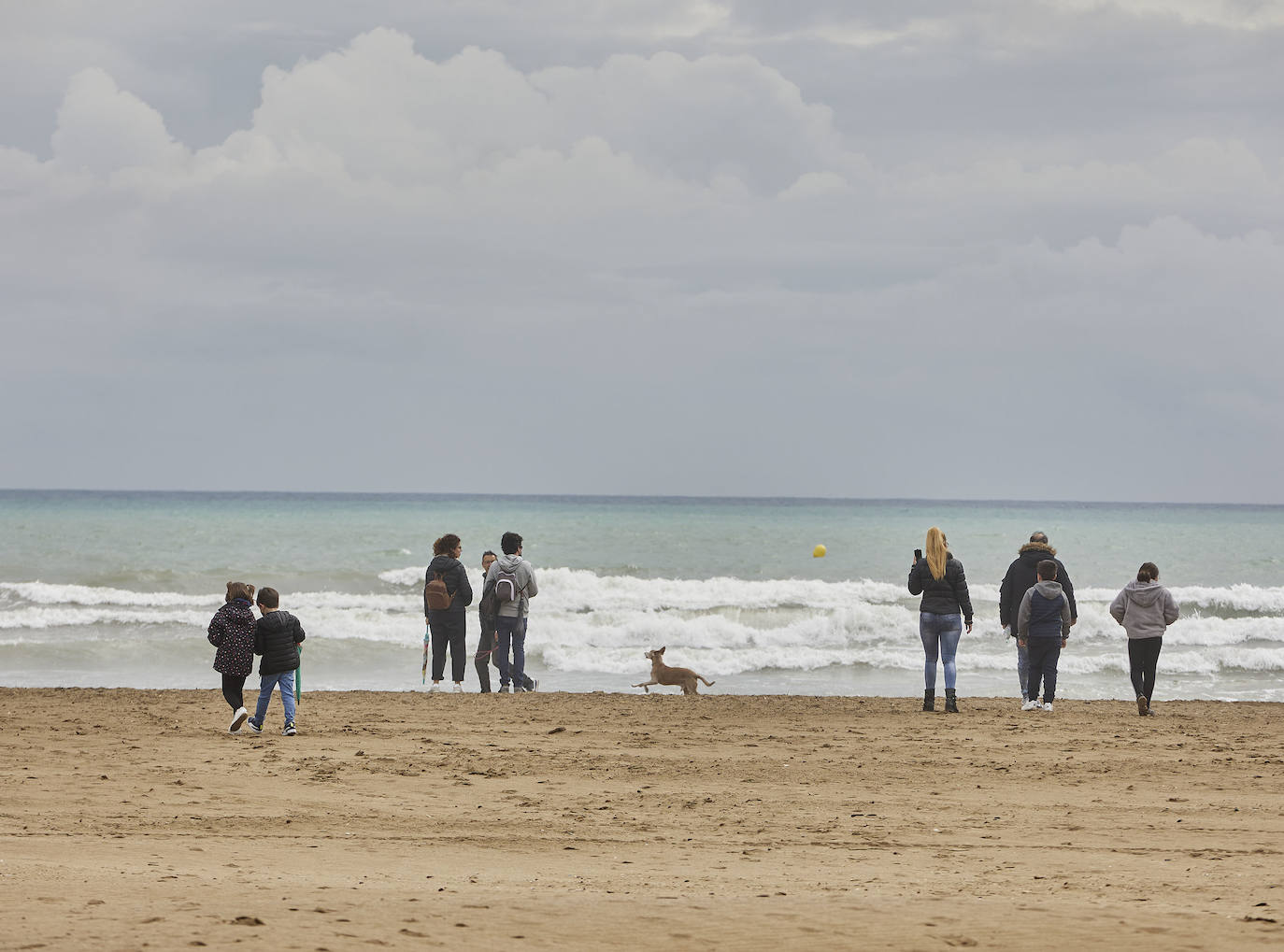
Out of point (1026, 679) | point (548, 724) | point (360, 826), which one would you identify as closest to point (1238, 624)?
point (1026, 679)

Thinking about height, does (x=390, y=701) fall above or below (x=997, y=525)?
below

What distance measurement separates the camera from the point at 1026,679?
11.8m

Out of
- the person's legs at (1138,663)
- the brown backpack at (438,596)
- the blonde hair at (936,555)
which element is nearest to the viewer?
the blonde hair at (936,555)

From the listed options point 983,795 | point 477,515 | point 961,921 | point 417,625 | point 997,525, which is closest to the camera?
point 961,921

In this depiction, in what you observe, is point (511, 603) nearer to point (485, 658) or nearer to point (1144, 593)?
point (485, 658)

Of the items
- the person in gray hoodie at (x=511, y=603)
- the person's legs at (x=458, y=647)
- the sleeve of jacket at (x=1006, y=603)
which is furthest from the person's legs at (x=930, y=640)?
the person's legs at (x=458, y=647)

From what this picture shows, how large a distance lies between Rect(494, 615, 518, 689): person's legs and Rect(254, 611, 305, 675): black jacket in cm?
348

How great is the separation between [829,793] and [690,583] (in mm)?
23402

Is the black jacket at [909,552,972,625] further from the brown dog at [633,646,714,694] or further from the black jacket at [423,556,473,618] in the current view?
the black jacket at [423,556,473,618]

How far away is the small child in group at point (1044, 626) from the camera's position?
11.3m

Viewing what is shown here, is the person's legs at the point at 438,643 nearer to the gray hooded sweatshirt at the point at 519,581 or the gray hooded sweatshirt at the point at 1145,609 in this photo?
the gray hooded sweatshirt at the point at 519,581

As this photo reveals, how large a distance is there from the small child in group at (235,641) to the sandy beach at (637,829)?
40 centimetres

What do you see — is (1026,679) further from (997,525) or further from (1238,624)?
(997,525)

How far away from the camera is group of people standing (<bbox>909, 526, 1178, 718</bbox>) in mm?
11234
